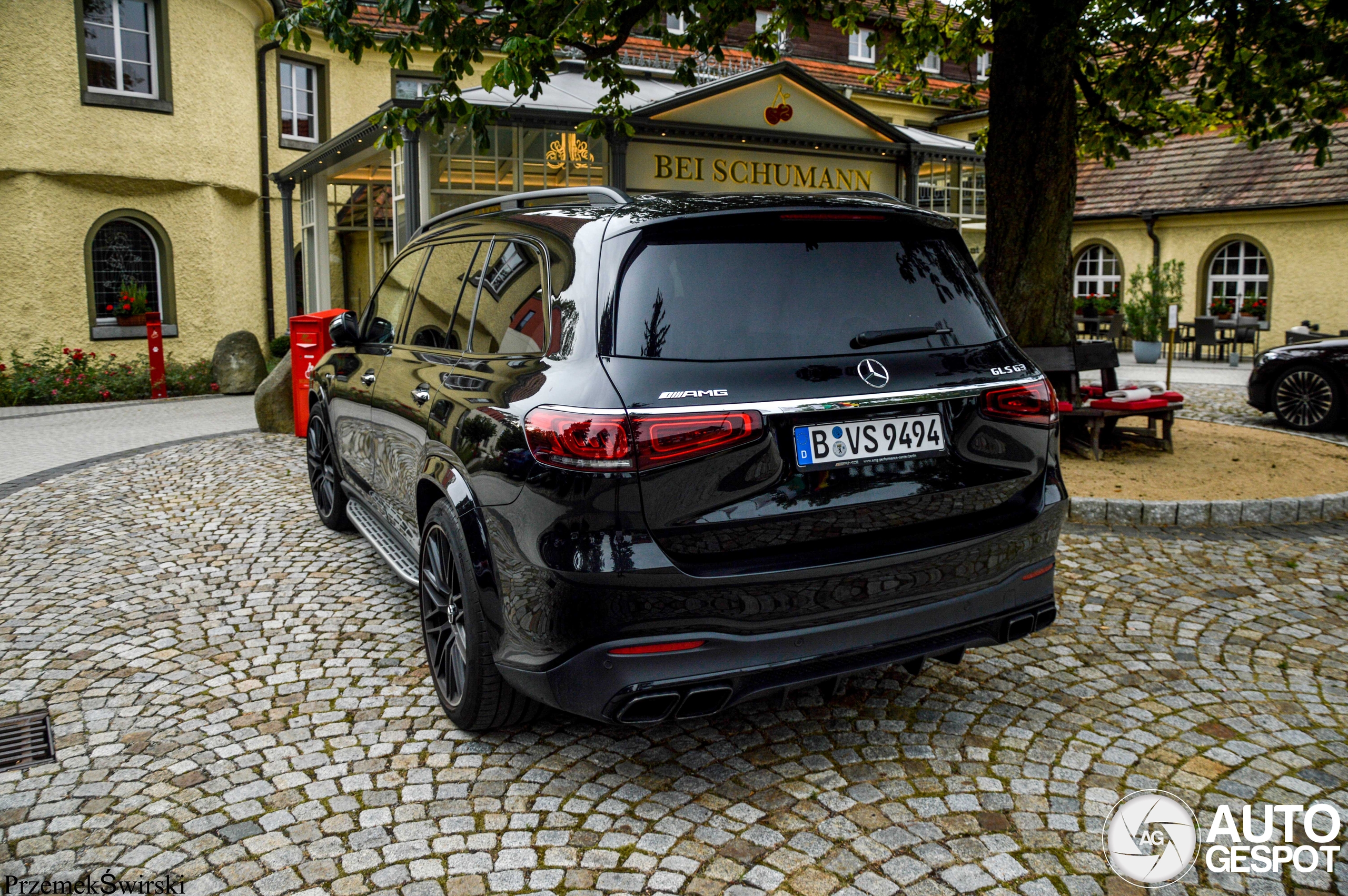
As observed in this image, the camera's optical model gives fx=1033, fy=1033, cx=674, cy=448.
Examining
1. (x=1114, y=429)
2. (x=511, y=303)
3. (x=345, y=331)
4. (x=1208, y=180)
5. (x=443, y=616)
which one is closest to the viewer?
(x=511, y=303)

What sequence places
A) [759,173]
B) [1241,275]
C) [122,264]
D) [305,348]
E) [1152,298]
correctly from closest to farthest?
[305,348] < [759,173] < [122,264] < [1152,298] < [1241,275]

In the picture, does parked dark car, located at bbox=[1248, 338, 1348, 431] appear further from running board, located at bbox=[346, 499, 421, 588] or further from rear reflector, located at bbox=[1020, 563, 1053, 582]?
running board, located at bbox=[346, 499, 421, 588]

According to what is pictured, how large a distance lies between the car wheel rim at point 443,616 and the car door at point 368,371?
1281mm

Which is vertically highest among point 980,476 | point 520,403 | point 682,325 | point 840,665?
point 682,325

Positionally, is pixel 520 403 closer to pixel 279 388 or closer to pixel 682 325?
pixel 682 325

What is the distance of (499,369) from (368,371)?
1.95 metres

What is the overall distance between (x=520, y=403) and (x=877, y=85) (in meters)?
→ 12.3

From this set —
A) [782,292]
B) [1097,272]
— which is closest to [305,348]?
[782,292]

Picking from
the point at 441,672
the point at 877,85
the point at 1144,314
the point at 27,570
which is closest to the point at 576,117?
the point at 877,85

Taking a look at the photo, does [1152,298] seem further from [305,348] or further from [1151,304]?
[305,348]

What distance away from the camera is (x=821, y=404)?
300 cm

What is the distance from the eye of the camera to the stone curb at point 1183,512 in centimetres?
676

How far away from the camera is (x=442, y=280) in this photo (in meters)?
4.48

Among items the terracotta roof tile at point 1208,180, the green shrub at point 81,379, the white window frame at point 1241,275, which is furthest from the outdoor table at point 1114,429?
the white window frame at point 1241,275
